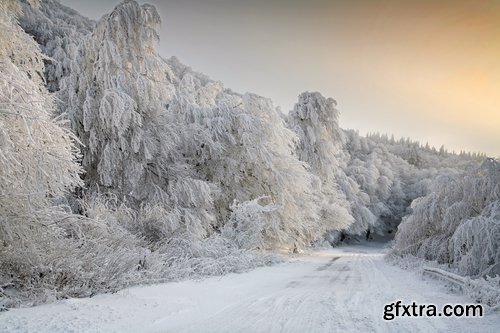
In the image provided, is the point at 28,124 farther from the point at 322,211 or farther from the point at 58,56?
the point at 322,211

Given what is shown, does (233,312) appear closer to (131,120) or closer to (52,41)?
(131,120)

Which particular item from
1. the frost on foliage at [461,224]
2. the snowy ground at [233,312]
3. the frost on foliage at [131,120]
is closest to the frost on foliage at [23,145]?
the snowy ground at [233,312]

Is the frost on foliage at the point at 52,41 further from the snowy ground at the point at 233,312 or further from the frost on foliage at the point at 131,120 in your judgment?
the snowy ground at the point at 233,312

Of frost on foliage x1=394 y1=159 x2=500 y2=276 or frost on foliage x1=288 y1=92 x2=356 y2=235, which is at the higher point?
frost on foliage x1=288 y1=92 x2=356 y2=235

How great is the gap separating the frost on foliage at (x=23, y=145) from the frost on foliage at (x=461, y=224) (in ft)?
31.7

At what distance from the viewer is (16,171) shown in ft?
17.2

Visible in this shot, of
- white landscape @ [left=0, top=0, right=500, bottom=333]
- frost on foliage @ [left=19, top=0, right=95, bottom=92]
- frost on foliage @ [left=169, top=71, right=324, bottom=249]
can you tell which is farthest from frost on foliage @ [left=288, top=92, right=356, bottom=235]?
frost on foliage @ [left=19, top=0, right=95, bottom=92]

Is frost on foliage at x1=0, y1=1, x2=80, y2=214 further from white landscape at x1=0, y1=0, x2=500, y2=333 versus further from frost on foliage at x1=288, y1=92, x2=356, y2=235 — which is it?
frost on foliage at x1=288, y1=92, x2=356, y2=235

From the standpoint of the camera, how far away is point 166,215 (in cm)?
1127

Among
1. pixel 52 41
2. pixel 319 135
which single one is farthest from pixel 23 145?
pixel 319 135

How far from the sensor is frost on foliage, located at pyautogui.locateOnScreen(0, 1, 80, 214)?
4.98m

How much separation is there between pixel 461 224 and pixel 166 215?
335 inches

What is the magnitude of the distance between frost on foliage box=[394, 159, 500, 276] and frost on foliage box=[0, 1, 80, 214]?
9.65m

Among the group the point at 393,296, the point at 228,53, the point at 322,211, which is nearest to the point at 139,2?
the point at 228,53
